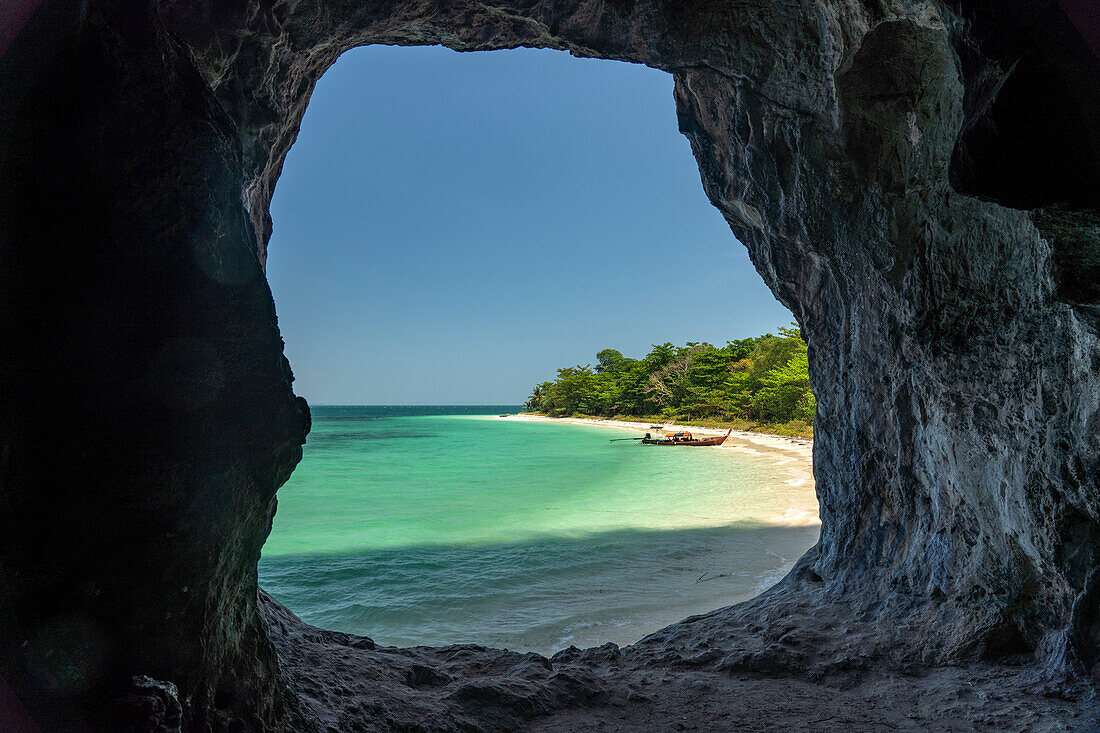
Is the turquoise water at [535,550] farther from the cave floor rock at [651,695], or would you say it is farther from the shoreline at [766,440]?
the shoreline at [766,440]

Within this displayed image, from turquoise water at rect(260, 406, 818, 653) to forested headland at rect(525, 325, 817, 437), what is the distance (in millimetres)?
14732

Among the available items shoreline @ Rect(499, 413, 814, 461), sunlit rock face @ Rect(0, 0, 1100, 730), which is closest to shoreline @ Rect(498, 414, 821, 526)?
shoreline @ Rect(499, 413, 814, 461)

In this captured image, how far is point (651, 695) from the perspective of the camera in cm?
324

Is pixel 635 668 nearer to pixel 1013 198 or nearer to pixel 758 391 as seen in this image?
pixel 1013 198

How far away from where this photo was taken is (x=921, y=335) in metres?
3.39

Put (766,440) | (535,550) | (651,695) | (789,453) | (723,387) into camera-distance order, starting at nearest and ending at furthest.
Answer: (651,695) < (535,550) < (789,453) < (766,440) < (723,387)

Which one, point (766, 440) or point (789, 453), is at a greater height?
point (789, 453)

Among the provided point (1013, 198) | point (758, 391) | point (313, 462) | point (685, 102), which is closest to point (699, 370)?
point (758, 391)

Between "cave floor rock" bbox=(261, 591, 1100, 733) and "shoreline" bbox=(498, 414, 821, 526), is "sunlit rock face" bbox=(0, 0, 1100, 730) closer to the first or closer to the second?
"cave floor rock" bbox=(261, 591, 1100, 733)

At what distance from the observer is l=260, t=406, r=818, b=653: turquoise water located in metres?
6.69

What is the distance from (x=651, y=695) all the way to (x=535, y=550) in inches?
275

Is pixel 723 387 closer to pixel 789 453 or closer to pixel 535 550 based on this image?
pixel 789 453

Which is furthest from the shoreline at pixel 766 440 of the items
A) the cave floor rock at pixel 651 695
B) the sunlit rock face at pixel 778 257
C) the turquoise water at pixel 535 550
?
the cave floor rock at pixel 651 695

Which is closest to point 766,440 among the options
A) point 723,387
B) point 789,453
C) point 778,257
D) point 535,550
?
point 789,453
